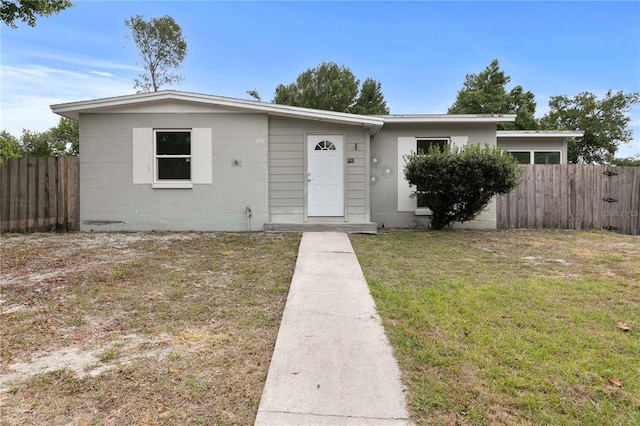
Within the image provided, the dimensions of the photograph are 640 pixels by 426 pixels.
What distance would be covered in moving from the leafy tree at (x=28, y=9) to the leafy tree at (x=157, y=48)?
18276 millimetres

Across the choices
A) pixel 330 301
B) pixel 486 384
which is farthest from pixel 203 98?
pixel 486 384

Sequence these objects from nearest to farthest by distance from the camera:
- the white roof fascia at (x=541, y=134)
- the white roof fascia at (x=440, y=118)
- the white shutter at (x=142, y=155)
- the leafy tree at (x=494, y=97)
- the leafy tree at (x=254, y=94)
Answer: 1. the white shutter at (x=142, y=155)
2. the white roof fascia at (x=440, y=118)
3. the white roof fascia at (x=541, y=134)
4. the leafy tree at (x=494, y=97)
5. the leafy tree at (x=254, y=94)

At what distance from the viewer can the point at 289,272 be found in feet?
16.6

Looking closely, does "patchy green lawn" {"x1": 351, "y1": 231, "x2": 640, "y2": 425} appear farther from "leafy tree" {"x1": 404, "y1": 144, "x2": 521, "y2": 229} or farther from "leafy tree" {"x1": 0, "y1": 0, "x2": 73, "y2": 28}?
"leafy tree" {"x1": 0, "y1": 0, "x2": 73, "y2": 28}

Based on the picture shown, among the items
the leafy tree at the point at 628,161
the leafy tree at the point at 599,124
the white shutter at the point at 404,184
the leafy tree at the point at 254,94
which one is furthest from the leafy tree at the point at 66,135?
the leafy tree at the point at 628,161

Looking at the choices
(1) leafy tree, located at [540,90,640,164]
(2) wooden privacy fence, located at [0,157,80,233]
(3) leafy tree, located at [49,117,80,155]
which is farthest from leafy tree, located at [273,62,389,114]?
(2) wooden privacy fence, located at [0,157,80,233]

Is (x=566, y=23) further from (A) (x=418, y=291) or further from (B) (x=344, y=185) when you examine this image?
(A) (x=418, y=291)

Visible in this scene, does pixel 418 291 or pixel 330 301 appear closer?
pixel 330 301

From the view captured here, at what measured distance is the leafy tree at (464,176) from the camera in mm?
8055

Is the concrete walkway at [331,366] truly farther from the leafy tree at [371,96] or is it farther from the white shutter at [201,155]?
the leafy tree at [371,96]

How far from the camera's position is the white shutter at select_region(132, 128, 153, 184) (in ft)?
29.3

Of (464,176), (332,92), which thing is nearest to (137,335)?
(464,176)

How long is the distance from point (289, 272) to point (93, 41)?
48.5ft

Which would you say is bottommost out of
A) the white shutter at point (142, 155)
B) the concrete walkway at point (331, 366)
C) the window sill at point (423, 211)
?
the concrete walkway at point (331, 366)
